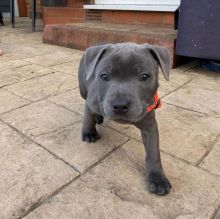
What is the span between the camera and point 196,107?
3088mm

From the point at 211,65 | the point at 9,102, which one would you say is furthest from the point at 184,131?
the point at 211,65

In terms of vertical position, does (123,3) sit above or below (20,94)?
above

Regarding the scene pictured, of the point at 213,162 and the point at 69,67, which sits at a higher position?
the point at 69,67

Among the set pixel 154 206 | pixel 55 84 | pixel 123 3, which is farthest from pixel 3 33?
pixel 154 206

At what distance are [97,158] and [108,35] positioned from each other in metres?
3.24

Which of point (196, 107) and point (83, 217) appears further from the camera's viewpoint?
point (196, 107)

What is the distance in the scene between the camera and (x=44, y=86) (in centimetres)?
366

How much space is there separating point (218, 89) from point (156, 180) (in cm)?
217

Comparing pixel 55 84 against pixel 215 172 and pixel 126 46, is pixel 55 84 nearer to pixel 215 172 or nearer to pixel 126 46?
pixel 126 46

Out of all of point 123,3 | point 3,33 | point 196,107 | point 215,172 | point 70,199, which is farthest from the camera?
point 3,33

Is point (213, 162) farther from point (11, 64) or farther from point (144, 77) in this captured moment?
point (11, 64)

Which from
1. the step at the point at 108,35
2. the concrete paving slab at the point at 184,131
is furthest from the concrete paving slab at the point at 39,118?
the step at the point at 108,35

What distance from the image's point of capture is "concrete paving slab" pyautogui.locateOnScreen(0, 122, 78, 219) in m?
1.70

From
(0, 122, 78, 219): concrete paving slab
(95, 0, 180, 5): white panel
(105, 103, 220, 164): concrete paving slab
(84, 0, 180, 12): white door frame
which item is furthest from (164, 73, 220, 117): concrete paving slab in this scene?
(95, 0, 180, 5): white panel
